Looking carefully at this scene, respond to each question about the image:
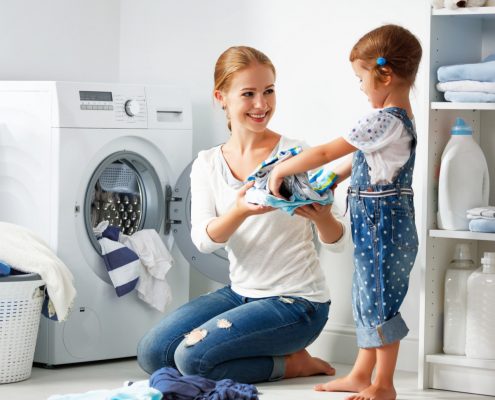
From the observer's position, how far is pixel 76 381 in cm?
303

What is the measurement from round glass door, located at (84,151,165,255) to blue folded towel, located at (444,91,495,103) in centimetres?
114

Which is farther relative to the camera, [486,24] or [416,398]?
[486,24]

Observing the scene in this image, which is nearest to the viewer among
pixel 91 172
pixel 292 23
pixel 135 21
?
pixel 91 172

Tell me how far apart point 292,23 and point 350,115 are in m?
0.42

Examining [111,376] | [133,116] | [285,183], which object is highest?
[133,116]

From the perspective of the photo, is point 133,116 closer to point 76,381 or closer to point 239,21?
point 239,21

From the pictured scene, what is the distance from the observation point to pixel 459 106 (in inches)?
111

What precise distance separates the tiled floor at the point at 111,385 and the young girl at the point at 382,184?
0.20m

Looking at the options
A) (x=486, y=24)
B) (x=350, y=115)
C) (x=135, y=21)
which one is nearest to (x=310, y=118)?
(x=350, y=115)

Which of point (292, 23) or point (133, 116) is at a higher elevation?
point (292, 23)

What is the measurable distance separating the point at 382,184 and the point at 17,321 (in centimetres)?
117

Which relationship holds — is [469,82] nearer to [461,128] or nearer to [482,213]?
[461,128]

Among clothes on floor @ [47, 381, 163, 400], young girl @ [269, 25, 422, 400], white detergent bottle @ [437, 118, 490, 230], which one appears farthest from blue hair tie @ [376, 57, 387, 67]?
clothes on floor @ [47, 381, 163, 400]

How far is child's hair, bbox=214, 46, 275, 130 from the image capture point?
3.03 meters
